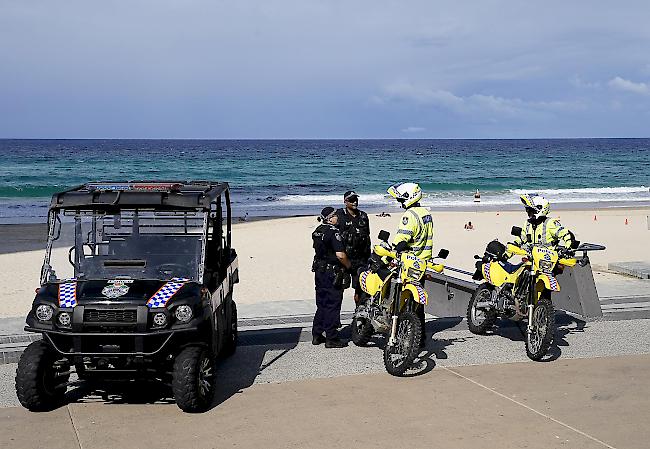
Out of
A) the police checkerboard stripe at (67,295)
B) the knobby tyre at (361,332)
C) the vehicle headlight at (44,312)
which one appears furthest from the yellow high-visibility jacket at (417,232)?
the vehicle headlight at (44,312)

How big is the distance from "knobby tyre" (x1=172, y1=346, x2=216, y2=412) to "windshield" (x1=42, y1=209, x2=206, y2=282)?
0.81 metres

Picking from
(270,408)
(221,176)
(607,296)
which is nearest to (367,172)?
(221,176)

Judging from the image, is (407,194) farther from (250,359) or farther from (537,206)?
(250,359)

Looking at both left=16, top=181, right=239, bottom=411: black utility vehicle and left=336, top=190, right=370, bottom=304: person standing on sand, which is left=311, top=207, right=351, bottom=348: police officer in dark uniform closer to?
left=336, top=190, right=370, bottom=304: person standing on sand

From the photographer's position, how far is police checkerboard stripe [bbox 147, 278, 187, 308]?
745cm

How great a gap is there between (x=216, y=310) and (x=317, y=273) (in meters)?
1.82

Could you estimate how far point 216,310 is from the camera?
8312 mm

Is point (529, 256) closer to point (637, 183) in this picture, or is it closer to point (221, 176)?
point (637, 183)

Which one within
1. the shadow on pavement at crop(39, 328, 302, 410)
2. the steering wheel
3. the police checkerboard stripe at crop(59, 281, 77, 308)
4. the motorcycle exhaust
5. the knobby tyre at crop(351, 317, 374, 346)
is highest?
the steering wheel

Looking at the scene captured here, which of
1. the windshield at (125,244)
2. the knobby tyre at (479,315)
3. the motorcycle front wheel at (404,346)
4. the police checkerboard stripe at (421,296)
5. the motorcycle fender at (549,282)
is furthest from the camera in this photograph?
the knobby tyre at (479,315)

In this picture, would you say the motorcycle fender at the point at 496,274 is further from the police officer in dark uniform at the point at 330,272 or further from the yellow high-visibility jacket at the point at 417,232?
the police officer in dark uniform at the point at 330,272

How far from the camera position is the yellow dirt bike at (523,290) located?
9.25 metres

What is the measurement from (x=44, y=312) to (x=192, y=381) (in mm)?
1380

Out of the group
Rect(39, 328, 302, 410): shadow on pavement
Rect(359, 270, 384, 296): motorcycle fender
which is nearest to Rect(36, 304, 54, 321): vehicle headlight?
Rect(39, 328, 302, 410): shadow on pavement
